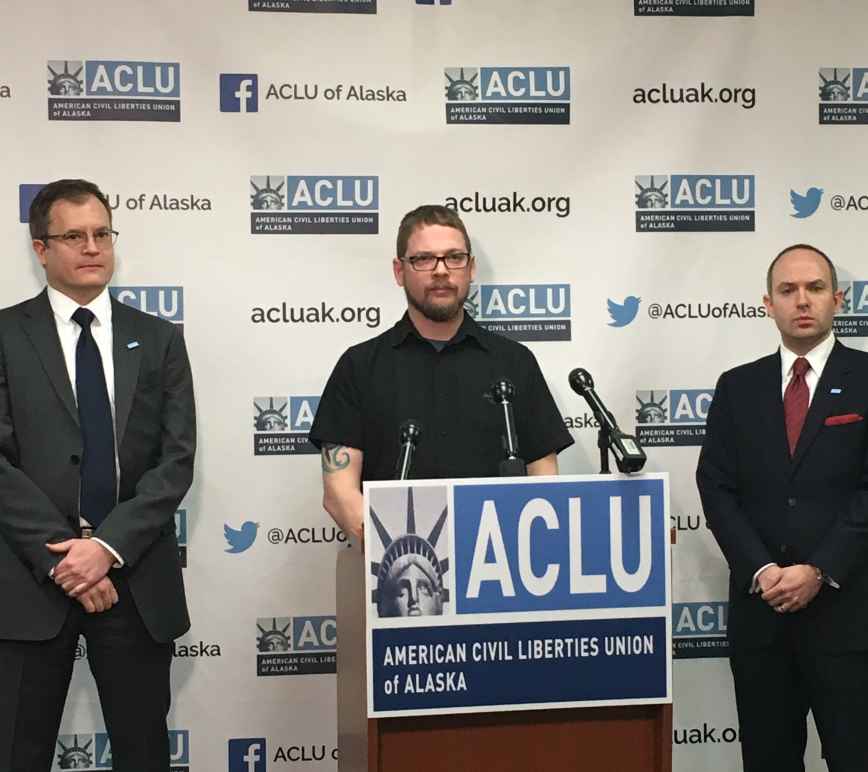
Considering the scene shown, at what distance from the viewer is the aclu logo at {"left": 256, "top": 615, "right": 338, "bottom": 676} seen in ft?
12.6

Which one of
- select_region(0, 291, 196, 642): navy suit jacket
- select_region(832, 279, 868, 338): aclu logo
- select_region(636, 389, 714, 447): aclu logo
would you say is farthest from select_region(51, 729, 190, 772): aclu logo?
select_region(832, 279, 868, 338): aclu logo

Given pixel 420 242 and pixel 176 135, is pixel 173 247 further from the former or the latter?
pixel 420 242

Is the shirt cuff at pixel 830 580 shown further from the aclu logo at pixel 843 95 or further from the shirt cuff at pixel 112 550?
the shirt cuff at pixel 112 550

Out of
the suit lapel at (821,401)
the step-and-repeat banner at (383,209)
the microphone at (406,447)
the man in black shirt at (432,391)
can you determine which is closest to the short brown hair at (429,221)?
the man in black shirt at (432,391)

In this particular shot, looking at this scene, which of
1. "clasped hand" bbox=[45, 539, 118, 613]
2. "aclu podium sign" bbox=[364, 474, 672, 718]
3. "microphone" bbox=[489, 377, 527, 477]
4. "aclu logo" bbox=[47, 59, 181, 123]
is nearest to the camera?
"aclu podium sign" bbox=[364, 474, 672, 718]

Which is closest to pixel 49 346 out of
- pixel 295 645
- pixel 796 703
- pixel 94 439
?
pixel 94 439

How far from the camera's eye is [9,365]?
3096 mm

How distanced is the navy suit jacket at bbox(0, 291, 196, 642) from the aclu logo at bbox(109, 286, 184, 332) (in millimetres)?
482

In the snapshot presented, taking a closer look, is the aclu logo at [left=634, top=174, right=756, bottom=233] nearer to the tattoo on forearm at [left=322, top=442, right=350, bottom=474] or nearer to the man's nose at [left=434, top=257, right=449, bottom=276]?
the man's nose at [left=434, top=257, right=449, bottom=276]

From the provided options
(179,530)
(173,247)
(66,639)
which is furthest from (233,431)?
(66,639)

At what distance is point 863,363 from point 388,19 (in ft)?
6.60

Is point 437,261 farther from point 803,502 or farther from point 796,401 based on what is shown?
point 803,502

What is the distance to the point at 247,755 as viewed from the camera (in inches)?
150

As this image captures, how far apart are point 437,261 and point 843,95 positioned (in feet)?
6.08
